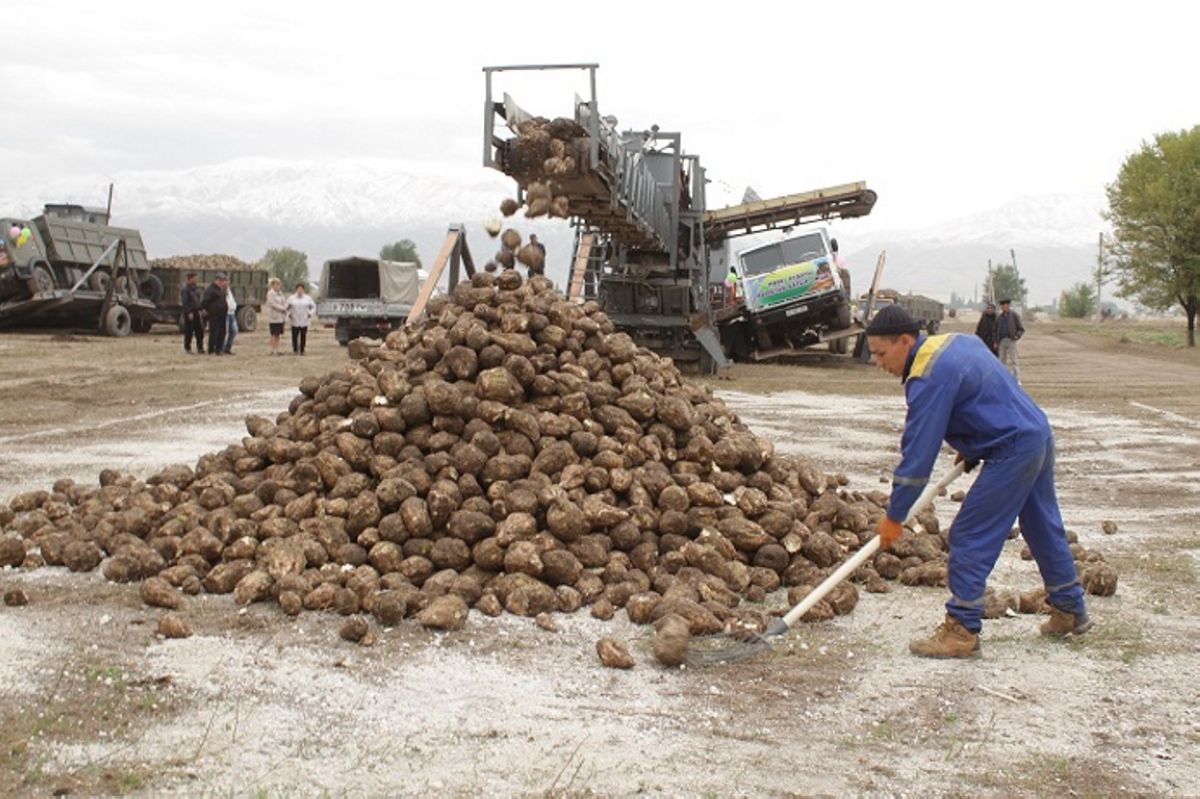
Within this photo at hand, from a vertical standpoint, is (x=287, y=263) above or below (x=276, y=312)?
above

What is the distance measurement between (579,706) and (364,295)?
24000 millimetres

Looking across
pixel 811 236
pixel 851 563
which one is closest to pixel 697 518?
pixel 851 563

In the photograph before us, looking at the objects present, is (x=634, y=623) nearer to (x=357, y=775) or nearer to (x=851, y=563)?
(x=851, y=563)

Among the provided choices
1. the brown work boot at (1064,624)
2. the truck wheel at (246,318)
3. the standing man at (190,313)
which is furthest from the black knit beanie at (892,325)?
the truck wheel at (246,318)

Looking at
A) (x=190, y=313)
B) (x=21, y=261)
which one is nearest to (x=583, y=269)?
(x=190, y=313)

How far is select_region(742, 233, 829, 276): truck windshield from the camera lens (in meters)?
22.1

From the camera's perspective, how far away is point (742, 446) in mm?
6742

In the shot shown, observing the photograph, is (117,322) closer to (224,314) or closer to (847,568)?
(224,314)

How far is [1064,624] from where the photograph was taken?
5363 mm

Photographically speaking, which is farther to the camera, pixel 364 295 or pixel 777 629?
pixel 364 295

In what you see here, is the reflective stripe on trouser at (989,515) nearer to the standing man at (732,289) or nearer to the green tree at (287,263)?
the standing man at (732,289)

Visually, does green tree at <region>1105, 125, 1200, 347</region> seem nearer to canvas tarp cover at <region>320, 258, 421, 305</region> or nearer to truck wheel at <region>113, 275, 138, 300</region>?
canvas tarp cover at <region>320, 258, 421, 305</region>

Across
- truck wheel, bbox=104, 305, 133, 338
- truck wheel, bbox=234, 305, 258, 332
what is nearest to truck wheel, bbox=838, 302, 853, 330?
truck wheel, bbox=104, 305, 133, 338

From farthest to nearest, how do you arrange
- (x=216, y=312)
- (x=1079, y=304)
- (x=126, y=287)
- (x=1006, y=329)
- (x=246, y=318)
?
(x=1079, y=304)
(x=246, y=318)
(x=126, y=287)
(x=216, y=312)
(x=1006, y=329)
